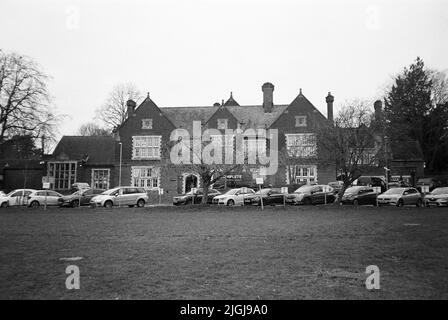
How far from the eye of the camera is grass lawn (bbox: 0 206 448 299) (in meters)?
6.39

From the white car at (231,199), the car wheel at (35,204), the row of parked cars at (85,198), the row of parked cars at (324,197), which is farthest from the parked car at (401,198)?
the car wheel at (35,204)

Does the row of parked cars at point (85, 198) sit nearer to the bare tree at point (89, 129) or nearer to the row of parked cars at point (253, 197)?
the row of parked cars at point (253, 197)

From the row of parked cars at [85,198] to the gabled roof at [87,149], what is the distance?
52.3 ft

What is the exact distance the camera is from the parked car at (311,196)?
29594mm

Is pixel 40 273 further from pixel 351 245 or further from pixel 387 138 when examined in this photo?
pixel 387 138

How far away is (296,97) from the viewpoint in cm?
4838

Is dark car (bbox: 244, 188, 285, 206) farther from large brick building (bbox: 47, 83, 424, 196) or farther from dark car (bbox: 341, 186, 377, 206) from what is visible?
large brick building (bbox: 47, 83, 424, 196)

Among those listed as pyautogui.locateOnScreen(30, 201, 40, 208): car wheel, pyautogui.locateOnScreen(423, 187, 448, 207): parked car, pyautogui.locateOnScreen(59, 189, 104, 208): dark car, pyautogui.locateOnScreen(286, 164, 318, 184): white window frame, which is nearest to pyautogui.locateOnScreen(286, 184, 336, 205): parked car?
pyautogui.locateOnScreen(423, 187, 448, 207): parked car

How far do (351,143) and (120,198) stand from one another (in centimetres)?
1823

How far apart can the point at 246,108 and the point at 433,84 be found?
29.2 meters

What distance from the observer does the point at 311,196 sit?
1169 inches

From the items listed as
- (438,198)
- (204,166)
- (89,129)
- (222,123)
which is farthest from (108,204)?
(89,129)
